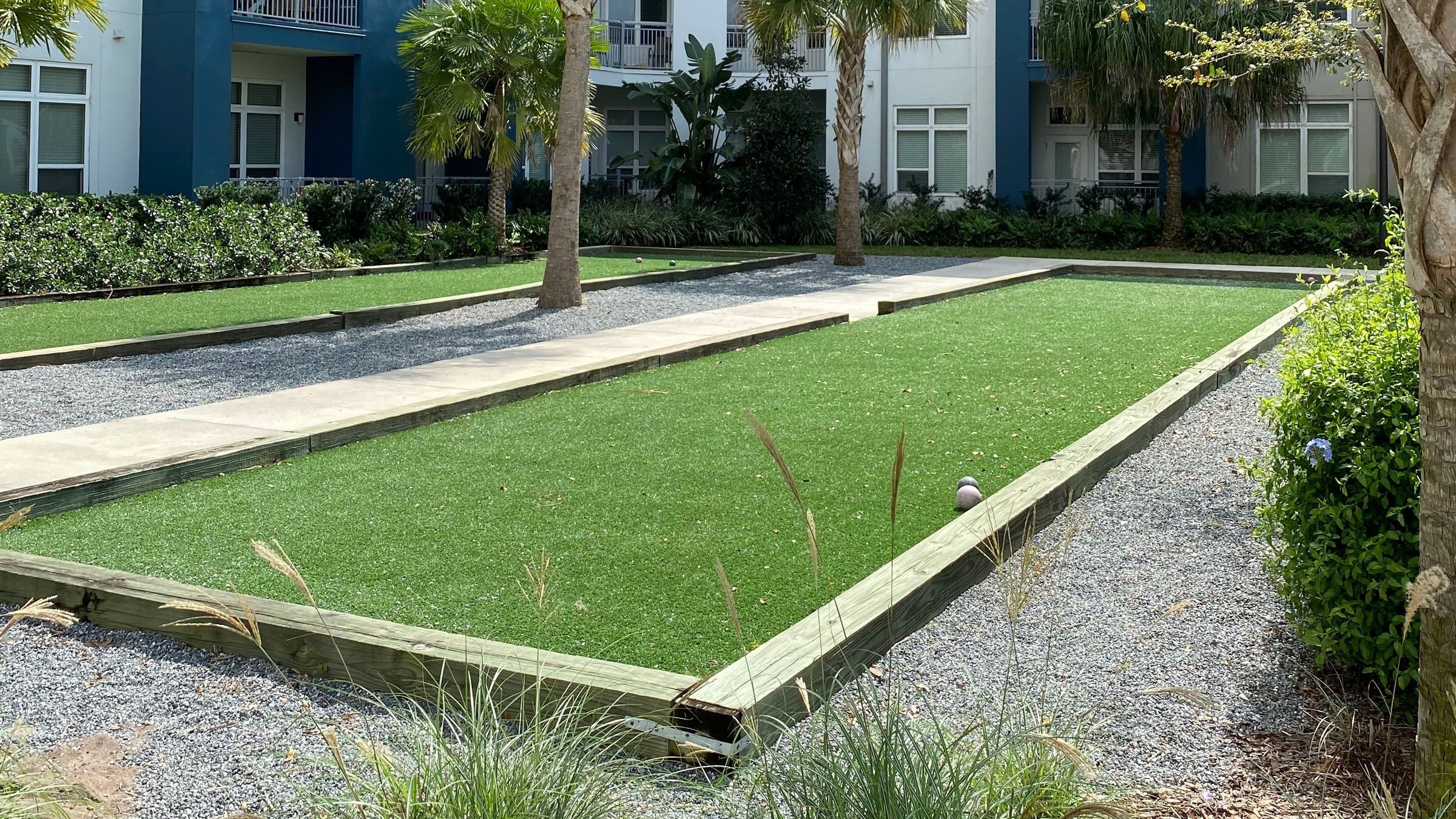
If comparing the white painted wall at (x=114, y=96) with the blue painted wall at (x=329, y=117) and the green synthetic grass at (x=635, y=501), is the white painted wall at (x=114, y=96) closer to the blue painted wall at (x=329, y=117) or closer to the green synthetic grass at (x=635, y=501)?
the blue painted wall at (x=329, y=117)

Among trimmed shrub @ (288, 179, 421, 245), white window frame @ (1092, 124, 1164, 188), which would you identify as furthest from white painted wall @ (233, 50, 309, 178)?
white window frame @ (1092, 124, 1164, 188)

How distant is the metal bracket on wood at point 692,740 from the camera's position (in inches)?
140

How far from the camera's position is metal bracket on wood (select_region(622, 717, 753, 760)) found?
3.56 meters

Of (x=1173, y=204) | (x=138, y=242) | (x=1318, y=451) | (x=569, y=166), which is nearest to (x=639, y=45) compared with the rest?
(x=1173, y=204)

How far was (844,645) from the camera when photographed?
13.5 ft

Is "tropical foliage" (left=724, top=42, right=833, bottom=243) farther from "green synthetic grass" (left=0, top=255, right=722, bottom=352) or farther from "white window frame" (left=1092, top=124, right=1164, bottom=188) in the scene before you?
"green synthetic grass" (left=0, top=255, right=722, bottom=352)

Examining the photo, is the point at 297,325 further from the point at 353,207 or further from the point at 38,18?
the point at 353,207

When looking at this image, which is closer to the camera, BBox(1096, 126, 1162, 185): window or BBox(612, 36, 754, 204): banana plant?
BBox(612, 36, 754, 204): banana plant

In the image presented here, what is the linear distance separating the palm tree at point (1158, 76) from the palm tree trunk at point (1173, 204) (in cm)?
2

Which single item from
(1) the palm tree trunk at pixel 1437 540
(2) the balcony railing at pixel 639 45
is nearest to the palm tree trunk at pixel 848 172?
(2) the balcony railing at pixel 639 45

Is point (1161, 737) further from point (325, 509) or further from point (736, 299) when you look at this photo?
point (736, 299)

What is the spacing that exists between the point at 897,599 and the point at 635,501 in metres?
2.12

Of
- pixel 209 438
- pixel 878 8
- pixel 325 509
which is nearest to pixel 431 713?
pixel 325 509

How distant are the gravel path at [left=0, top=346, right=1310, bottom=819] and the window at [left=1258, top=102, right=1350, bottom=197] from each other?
2380 cm
